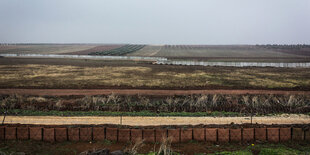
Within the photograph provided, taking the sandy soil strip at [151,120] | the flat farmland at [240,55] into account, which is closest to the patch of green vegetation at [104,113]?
the sandy soil strip at [151,120]

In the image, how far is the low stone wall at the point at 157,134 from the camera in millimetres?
12812

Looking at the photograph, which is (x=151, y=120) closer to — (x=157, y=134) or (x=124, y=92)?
(x=157, y=134)

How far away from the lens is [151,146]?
12367mm

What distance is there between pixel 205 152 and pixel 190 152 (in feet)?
2.06

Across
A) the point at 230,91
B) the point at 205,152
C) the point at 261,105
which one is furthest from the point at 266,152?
the point at 230,91

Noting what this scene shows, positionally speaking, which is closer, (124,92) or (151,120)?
(151,120)

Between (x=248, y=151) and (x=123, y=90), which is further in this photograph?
(x=123, y=90)

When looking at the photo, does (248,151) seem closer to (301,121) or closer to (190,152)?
(190,152)

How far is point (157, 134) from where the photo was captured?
12.8 metres

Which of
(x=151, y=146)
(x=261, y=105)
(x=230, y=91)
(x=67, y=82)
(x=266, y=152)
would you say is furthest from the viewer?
(x=67, y=82)

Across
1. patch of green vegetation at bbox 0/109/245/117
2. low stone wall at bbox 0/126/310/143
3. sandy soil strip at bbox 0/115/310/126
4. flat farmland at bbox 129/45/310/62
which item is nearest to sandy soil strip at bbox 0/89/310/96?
patch of green vegetation at bbox 0/109/245/117

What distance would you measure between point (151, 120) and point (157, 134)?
4.12 meters

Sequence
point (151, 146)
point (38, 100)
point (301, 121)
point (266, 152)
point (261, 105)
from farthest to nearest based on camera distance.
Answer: point (38, 100) → point (261, 105) → point (301, 121) → point (151, 146) → point (266, 152)

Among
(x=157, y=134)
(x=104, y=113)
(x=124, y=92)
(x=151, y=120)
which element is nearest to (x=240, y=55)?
(x=124, y=92)
